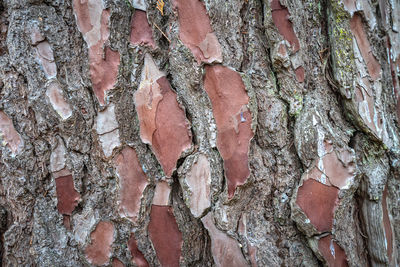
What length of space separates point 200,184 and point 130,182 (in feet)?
0.66

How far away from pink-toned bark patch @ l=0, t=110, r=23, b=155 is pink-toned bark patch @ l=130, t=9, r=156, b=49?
439 millimetres

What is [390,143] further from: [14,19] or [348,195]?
[14,19]

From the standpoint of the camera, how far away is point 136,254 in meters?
0.87

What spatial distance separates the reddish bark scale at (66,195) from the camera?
903 mm

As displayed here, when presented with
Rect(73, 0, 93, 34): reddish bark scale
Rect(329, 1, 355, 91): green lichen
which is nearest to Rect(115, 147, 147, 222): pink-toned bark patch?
Rect(73, 0, 93, 34): reddish bark scale

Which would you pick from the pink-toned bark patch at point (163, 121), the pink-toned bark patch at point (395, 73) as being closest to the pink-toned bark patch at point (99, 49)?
the pink-toned bark patch at point (163, 121)

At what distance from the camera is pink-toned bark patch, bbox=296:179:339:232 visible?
0.83 metres

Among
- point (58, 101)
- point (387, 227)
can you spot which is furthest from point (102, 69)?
point (387, 227)

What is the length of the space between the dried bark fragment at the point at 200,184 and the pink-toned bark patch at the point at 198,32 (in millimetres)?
277

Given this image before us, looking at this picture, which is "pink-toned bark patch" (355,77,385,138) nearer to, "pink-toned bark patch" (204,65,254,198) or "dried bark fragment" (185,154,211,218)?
"pink-toned bark patch" (204,65,254,198)

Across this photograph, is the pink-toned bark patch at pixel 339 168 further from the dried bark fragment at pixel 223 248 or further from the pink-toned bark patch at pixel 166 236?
the pink-toned bark patch at pixel 166 236

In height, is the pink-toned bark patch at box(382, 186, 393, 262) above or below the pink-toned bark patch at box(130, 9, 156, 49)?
below

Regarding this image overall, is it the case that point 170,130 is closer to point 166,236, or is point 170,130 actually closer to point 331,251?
point 166,236

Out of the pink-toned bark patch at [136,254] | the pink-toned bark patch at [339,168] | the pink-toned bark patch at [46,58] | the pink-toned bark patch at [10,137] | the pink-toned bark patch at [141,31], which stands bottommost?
the pink-toned bark patch at [136,254]
